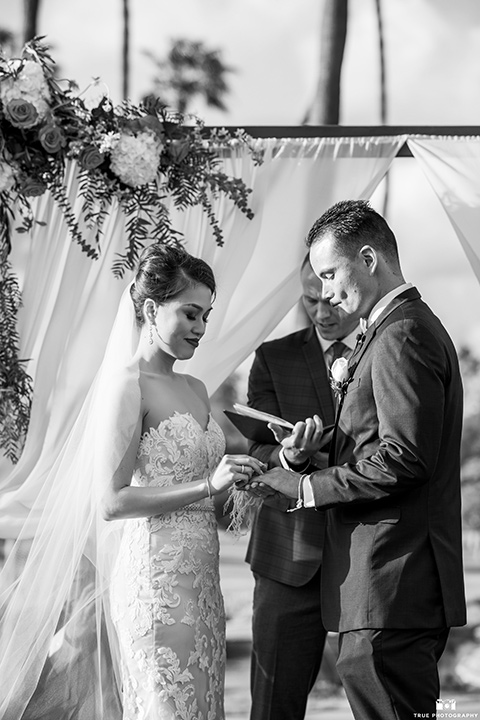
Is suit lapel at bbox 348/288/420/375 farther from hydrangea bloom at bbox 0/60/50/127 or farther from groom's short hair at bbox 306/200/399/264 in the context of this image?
hydrangea bloom at bbox 0/60/50/127

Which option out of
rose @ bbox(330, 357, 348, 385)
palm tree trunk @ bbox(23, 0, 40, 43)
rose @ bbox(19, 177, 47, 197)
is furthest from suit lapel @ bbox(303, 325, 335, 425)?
palm tree trunk @ bbox(23, 0, 40, 43)

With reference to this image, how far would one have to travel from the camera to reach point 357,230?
2.54 metres

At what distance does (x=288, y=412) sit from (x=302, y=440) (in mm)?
788

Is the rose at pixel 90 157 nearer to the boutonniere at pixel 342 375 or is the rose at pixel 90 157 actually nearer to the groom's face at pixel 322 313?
the groom's face at pixel 322 313

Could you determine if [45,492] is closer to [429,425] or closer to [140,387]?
[140,387]

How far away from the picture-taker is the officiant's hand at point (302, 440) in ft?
8.32

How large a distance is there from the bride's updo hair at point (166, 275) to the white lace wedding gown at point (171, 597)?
420 mm

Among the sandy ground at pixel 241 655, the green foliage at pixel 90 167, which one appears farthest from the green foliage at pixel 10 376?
the sandy ground at pixel 241 655

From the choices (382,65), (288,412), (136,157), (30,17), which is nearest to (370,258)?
(288,412)

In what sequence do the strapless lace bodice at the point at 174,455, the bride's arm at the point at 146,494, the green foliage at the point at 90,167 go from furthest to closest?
the green foliage at the point at 90,167
the strapless lace bodice at the point at 174,455
the bride's arm at the point at 146,494

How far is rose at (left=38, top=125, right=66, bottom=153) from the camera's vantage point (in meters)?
3.10

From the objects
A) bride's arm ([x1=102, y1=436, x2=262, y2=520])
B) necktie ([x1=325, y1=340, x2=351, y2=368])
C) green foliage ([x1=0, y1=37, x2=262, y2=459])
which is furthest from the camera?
necktie ([x1=325, y1=340, x2=351, y2=368])

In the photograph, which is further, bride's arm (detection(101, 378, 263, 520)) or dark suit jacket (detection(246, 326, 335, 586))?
dark suit jacket (detection(246, 326, 335, 586))

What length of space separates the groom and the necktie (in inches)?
33.4
